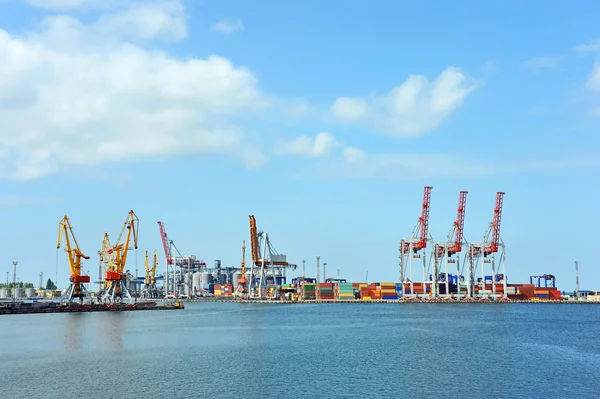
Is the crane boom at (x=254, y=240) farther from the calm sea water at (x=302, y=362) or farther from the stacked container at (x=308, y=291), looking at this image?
the calm sea water at (x=302, y=362)

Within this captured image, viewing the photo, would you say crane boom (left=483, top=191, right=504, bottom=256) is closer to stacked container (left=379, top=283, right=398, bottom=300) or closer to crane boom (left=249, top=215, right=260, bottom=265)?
stacked container (left=379, top=283, right=398, bottom=300)

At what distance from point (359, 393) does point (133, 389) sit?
1308 cm

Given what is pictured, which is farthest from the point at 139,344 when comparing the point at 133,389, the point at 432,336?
the point at 432,336

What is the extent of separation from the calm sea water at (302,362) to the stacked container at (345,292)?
9933 cm

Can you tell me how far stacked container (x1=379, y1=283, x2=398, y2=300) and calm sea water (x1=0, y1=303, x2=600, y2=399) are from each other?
92826 mm

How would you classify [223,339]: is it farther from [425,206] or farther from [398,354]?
[425,206]

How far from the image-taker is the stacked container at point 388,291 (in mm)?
169250

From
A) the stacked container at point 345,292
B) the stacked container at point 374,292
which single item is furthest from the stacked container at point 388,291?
the stacked container at point 345,292

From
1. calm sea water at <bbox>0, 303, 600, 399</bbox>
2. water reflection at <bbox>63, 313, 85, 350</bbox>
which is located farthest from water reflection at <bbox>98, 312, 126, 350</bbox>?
water reflection at <bbox>63, 313, 85, 350</bbox>

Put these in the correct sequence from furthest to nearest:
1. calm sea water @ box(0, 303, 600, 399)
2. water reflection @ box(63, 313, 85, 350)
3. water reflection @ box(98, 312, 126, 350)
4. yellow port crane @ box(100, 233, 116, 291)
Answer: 1. yellow port crane @ box(100, 233, 116, 291)
2. water reflection @ box(98, 312, 126, 350)
3. water reflection @ box(63, 313, 85, 350)
4. calm sea water @ box(0, 303, 600, 399)

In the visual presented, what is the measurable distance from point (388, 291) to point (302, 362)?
12655cm

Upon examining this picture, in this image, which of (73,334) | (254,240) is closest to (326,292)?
(254,240)

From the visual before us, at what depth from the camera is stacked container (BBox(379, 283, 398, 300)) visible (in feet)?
555

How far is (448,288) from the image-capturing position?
160000 mm
